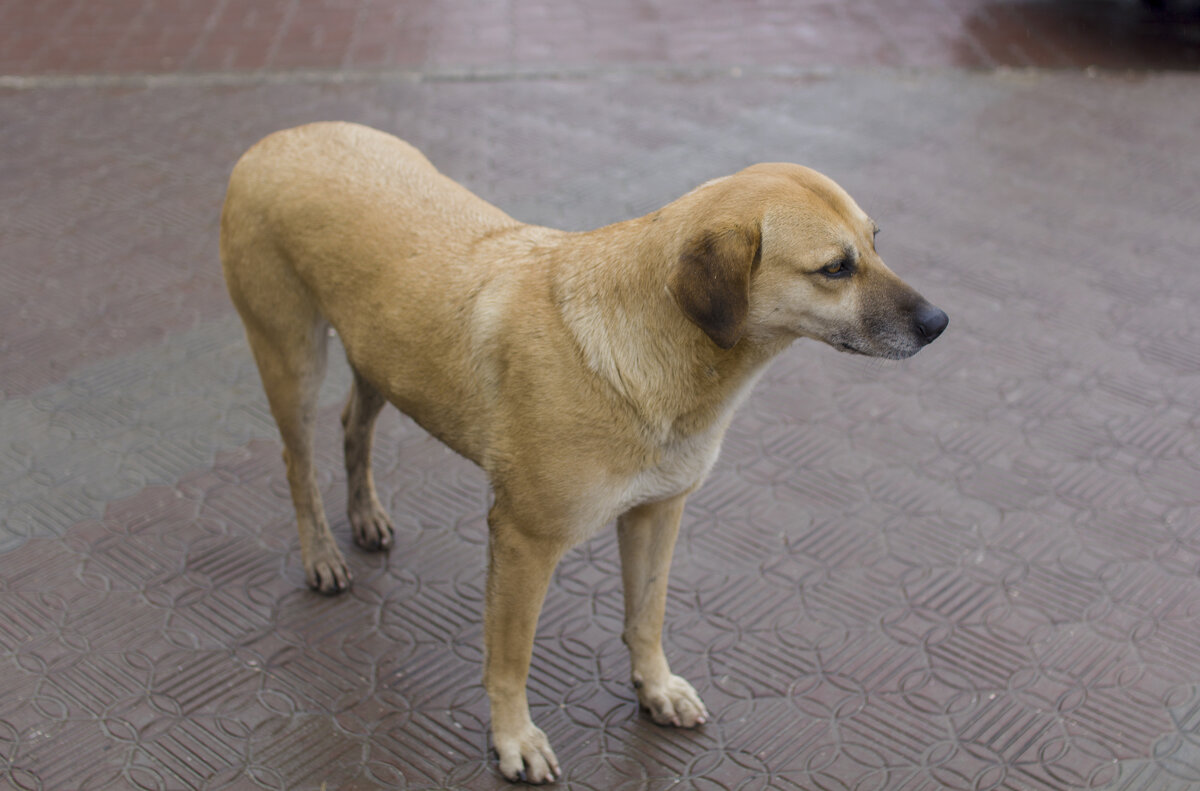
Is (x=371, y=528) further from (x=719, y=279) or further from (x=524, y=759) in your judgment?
(x=719, y=279)

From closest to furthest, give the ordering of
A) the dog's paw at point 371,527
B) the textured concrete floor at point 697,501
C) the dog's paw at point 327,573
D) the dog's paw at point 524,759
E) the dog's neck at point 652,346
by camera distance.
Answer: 1. the dog's neck at point 652,346
2. the dog's paw at point 524,759
3. the textured concrete floor at point 697,501
4. the dog's paw at point 327,573
5. the dog's paw at point 371,527

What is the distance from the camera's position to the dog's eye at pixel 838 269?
280 centimetres

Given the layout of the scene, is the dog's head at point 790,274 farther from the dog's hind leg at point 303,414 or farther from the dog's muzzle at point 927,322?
the dog's hind leg at point 303,414

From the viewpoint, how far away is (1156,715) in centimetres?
372

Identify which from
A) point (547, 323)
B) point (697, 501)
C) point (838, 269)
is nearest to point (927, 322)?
point (838, 269)

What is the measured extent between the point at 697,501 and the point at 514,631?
64.5 inches

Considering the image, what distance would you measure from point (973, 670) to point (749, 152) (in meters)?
4.49

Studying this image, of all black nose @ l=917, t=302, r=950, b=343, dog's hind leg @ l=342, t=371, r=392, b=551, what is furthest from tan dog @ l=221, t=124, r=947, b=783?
dog's hind leg @ l=342, t=371, r=392, b=551

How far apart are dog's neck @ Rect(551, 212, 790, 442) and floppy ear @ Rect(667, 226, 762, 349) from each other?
0.27 feet

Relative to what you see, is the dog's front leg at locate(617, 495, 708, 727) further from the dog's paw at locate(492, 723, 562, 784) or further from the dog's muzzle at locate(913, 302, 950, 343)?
the dog's muzzle at locate(913, 302, 950, 343)

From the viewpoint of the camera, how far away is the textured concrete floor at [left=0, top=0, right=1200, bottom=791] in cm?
366

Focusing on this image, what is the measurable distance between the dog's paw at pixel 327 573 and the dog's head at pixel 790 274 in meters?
2.04

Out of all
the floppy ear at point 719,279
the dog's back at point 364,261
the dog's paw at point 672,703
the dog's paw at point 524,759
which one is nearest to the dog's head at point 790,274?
the floppy ear at point 719,279

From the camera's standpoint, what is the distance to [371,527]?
4.42 m
